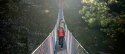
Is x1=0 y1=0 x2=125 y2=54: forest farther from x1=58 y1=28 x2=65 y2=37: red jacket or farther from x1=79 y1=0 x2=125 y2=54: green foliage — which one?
x1=58 y1=28 x2=65 y2=37: red jacket

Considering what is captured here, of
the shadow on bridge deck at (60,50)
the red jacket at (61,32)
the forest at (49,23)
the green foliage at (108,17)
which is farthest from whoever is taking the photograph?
the forest at (49,23)

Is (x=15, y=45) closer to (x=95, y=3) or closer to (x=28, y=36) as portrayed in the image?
(x=28, y=36)

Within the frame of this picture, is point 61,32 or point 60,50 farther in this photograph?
point 60,50

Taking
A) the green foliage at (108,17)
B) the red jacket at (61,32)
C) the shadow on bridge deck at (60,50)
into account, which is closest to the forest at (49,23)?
the green foliage at (108,17)

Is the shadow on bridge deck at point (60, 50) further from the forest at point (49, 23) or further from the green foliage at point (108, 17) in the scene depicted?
the forest at point (49, 23)

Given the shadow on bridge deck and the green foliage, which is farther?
the green foliage

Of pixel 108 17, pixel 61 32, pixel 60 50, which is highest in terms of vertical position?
pixel 61 32

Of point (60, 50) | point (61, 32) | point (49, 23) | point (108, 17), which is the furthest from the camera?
point (49, 23)

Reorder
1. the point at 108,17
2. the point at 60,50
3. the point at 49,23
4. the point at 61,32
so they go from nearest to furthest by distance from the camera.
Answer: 1. the point at 61,32
2. the point at 60,50
3. the point at 108,17
4. the point at 49,23

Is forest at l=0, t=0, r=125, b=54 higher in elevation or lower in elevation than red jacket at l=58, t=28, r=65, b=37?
lower

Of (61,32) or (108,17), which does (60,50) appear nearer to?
(61,32)

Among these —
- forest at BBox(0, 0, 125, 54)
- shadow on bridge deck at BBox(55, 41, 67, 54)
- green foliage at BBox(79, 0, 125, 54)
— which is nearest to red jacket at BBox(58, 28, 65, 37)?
shadow on bridge deck at BBox(55, 41, 67, 54)

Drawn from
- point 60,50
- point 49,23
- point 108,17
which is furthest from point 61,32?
point 49,23

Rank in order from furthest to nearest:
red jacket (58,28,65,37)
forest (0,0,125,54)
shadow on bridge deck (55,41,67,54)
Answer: forest (0,0,125,54) → shadow on bridge deck (55,41,67,54) → red jacket (58,28,65,37)
